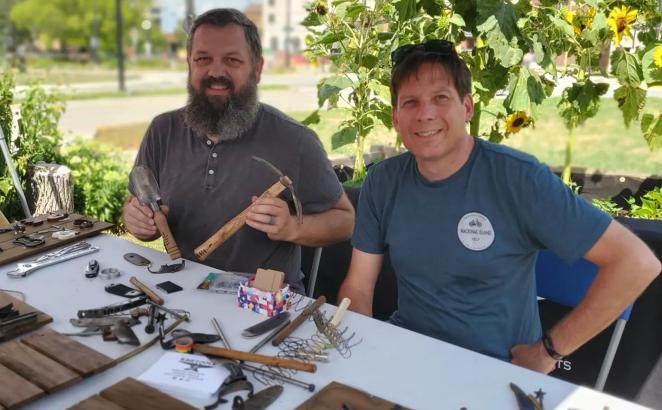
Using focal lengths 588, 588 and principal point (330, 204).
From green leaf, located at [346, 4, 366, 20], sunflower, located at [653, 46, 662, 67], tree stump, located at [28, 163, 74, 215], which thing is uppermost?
green leaf, located at [346, 4, 366, 20]

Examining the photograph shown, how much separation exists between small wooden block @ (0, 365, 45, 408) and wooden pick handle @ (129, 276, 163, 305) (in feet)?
1.64

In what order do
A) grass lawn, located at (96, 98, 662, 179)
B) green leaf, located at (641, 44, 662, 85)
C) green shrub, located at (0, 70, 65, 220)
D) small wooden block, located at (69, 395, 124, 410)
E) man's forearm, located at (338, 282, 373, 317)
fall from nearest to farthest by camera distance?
1. small wooden block, located at (69, 395, 124, 410)
2. man's forearm, located at (338, 282, 373, 317)
3. green leaf, located at (641, 44, 662, 85)
4. green shrub, located at (0, 70, 65, 220)
5. grass lawn, located at (96, 98, 662, 179)

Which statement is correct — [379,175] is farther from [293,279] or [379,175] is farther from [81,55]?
[81,55]

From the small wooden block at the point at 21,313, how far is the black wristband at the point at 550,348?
1431 millimetres

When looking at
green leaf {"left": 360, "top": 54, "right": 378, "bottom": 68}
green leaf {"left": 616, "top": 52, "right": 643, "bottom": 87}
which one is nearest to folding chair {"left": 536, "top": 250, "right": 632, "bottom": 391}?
green leaf {"left": 616, "top": 52, "right": 643, "bottom": 87}

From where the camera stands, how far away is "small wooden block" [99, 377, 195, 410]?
4.05 feet

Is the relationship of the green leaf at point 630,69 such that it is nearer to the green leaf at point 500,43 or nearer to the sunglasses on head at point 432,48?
the green leaf at point 500,43

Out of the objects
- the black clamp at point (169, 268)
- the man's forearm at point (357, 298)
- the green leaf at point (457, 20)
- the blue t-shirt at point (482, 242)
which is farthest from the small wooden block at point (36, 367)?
the green leaf at point (457, 20)

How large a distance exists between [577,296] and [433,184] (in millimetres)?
648

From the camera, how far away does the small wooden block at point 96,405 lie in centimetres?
122

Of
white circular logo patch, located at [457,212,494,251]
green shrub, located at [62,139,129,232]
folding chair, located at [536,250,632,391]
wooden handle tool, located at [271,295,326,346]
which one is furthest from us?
green shrub, located at [62,139,129,232]

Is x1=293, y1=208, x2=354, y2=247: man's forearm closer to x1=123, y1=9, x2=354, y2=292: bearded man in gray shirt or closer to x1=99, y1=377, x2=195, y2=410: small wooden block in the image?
x1=123, y1=9, x2=354, y2=292: bearded man in gray shirt

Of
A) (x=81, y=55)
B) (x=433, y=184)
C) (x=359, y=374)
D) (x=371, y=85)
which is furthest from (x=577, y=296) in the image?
(x=81, y=55)

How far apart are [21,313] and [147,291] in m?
0.35
